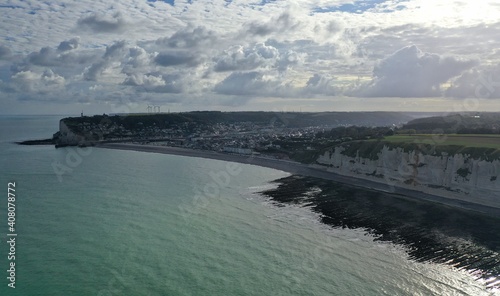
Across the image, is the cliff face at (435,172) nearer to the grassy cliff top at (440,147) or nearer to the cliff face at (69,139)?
the grassy cliff top at (440,147)

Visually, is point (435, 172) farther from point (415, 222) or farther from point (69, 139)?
point (69, 139)

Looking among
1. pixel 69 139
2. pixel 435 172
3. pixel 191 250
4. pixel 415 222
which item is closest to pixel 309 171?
pixel 435 172

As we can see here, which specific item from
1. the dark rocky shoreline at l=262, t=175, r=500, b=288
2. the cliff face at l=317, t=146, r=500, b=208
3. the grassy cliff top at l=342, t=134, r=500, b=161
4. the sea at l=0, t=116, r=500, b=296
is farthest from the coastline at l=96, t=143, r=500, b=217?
the sea at l=0, t=116, r=500, b=296

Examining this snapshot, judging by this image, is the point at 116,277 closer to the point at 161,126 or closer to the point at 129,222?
the point at 129,222

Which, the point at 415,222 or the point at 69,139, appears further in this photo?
the point at 69,139

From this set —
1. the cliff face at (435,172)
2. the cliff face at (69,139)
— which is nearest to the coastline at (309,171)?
the cliff face at (435,172)

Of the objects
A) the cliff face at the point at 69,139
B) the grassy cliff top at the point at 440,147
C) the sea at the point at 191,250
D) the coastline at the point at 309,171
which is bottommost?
the sea at the point at 191,250
